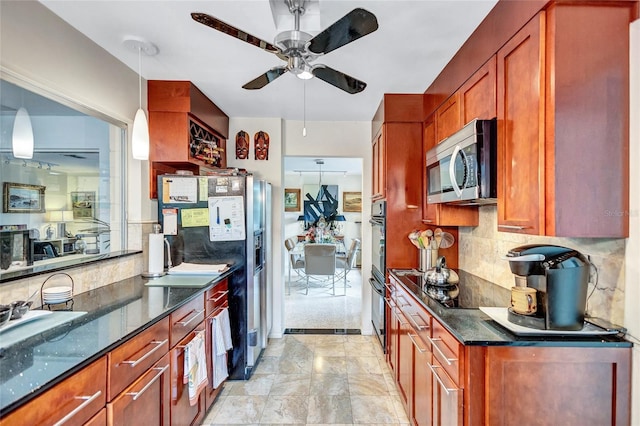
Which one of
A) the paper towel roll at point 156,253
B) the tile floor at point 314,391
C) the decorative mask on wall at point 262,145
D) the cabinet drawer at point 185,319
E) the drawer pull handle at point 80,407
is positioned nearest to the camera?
the drawer pull handle at point 80,407

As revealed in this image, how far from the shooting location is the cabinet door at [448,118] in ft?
6.70

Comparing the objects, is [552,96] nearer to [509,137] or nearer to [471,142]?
[509,137]

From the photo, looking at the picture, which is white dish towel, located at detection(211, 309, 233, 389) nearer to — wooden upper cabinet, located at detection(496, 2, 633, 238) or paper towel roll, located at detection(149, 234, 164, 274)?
paper towel roll, located at detection(149, 234, 164, 274)

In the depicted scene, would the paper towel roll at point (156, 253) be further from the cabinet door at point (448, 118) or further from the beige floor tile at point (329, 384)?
the cabinet door at point (448, 118)

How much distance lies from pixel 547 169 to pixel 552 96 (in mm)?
266

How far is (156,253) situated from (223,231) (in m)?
0.49

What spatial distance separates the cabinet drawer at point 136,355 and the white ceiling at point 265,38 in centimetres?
159

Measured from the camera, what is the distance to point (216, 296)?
2328 mm

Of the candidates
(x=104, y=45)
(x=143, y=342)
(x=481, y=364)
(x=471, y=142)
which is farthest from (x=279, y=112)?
(x=481, y=364)

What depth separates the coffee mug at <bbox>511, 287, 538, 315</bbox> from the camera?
4.33 feet

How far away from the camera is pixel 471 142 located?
5.26 ft

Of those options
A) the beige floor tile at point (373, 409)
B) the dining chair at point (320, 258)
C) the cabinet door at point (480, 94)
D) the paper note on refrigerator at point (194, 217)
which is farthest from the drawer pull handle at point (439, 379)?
the dining chair at point (320, 258)

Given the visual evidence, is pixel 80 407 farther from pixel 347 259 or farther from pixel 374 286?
pixel 347 259

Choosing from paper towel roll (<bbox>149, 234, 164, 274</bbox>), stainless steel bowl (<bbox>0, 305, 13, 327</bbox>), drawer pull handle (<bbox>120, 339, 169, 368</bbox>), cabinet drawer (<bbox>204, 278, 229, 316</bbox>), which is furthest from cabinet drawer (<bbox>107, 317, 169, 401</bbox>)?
paper towel roll (<bbox>149, 234, 164, 274</bbox>)
